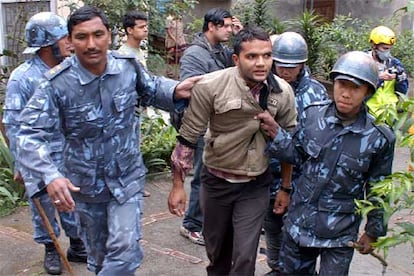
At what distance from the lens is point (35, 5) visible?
838 cm

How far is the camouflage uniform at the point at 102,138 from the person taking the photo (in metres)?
3.27

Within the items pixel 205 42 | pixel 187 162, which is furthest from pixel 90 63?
pixel 205 42

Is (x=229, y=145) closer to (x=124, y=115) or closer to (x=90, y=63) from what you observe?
(x=124, y=115)

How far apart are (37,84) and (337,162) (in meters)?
2.10

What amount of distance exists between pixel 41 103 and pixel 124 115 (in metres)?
0.46

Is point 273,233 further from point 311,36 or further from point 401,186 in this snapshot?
point 311,36

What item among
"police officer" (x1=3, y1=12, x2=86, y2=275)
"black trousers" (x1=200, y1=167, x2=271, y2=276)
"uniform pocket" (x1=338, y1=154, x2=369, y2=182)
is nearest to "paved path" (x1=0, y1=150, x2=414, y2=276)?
"police officer" (x1=3, y1=12, x2=86, y2=275)

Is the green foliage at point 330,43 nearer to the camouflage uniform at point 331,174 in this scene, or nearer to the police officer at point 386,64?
the police officer at point 386,64

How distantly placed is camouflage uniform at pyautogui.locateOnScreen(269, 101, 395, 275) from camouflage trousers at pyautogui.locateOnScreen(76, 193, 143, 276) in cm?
88

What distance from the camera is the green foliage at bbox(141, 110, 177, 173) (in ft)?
22.2

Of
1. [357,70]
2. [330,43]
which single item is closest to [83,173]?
[357,70]

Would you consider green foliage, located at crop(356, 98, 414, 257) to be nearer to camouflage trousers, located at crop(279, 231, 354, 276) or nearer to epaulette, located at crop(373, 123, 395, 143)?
epaulette, located at crop(373, 123, 395, 143)

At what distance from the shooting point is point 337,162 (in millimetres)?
3334

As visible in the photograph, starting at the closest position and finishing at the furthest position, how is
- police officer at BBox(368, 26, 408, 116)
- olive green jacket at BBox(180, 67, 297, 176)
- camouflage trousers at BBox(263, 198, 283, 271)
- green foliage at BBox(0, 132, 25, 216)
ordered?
olive green jacket at BBox(180, 67, 297, 176), camouflage trousers at BBox(263, 198, 283, 271), green foliage at BBox(0, 132, 25, 216), police officer at BBox(368, 26, 408, 116)
